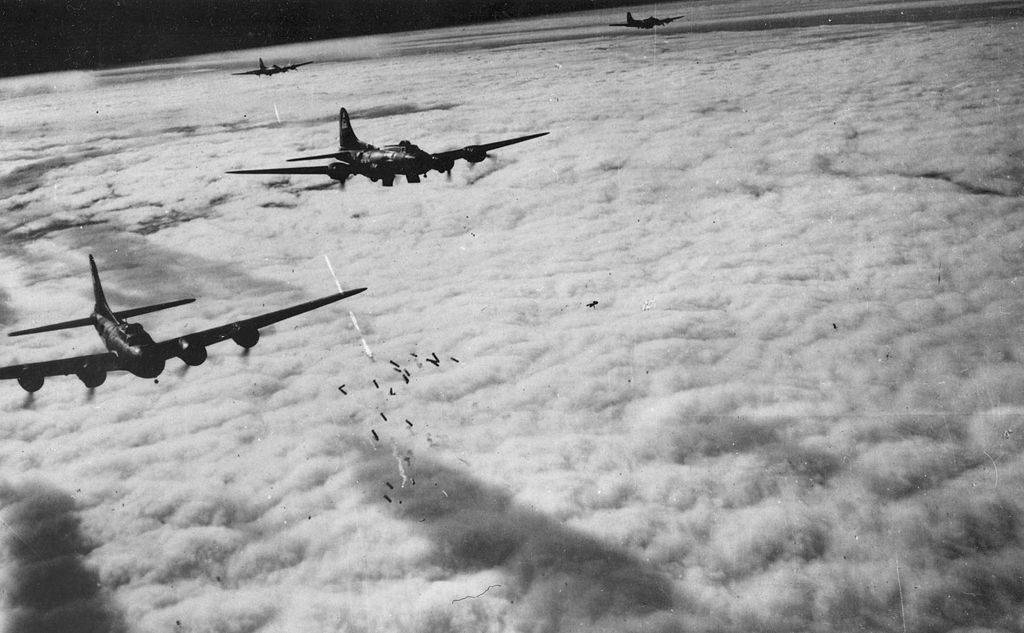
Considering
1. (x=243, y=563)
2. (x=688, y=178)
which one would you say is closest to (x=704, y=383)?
(x=243, y=563)

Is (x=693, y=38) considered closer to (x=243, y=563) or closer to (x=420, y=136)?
(x=420, y=136)

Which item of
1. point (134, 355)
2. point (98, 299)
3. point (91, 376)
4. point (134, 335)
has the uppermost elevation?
point (98, 299)

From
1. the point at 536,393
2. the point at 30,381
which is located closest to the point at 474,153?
the point at 536,393

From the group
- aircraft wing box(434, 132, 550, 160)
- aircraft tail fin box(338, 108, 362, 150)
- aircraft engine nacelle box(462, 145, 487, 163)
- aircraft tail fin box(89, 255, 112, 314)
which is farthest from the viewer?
aircraft tail fin box(338, 108, 362, 150)

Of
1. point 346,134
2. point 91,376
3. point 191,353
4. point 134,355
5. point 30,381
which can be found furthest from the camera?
point 346,134

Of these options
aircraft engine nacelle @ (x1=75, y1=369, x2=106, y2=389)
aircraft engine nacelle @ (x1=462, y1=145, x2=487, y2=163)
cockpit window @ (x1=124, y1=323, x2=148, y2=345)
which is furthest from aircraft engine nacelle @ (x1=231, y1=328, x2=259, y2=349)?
aircraft engine nacelle @ (x1=462, y1=145, x2=487, y2=163)

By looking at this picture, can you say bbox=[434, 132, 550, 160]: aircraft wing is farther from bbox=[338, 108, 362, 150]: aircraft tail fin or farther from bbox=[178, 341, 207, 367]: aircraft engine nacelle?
bbox=[178, 341, 207, 367]: aircraft engine nacelle

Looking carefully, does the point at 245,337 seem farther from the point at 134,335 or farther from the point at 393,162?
the point at 393,162
